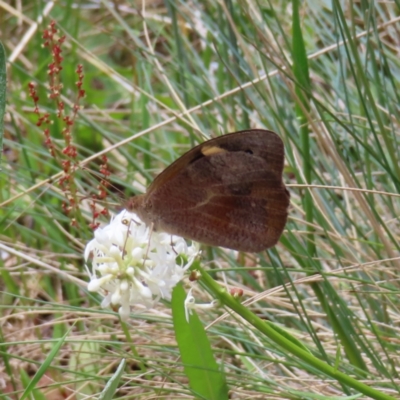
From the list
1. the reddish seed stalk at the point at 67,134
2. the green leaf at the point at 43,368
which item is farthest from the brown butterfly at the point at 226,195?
the green leaf at the point at 43,368

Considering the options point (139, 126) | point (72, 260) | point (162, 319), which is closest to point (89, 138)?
point (139, 126)

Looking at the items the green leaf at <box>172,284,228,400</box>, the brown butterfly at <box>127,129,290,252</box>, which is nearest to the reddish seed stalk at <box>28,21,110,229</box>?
the brown butterfly at <box>127,129,290,252</box>

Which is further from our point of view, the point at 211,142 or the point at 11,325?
the point at 11,325

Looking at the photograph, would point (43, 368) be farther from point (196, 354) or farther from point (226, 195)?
point (226, 195)

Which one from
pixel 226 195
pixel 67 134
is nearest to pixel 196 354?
pixel 226 195

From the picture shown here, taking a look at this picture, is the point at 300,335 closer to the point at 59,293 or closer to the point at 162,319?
the point at 162,319

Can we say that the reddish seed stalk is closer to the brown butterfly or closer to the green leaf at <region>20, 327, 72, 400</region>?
the brown butterfly
